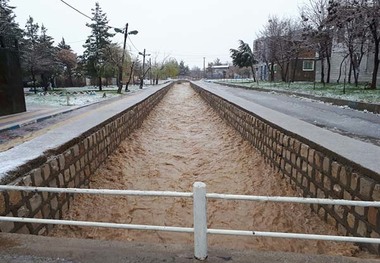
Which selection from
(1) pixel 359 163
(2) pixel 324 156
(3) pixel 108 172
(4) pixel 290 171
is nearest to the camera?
(1) pixel 359 163

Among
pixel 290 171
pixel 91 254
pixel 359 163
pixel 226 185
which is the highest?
pixel 359 163

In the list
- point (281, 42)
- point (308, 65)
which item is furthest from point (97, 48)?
point (308, 65)

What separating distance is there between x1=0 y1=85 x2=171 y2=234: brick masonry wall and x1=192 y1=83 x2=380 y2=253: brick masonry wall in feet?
10.3

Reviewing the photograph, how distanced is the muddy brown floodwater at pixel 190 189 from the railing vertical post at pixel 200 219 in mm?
1736

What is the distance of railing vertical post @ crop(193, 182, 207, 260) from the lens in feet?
6.84

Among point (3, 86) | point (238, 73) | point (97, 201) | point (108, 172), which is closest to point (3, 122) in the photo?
point (3, 86)

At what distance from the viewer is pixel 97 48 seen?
4225cm

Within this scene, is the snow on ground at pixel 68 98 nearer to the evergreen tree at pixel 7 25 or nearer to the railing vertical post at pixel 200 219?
the evergreen tree at pixel 7 25

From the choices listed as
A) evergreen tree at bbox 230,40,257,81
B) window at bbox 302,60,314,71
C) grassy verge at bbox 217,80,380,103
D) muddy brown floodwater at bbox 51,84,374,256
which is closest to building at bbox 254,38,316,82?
window at bbox 302,60,314,71

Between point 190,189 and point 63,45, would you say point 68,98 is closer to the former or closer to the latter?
point 190,189

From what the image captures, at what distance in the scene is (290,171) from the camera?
5.08 metres

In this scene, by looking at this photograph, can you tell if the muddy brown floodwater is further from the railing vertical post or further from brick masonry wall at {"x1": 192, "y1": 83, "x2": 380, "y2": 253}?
the railing vertical post

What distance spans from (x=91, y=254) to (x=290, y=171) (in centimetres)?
365

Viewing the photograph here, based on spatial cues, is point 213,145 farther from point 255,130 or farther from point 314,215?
point 314,215
